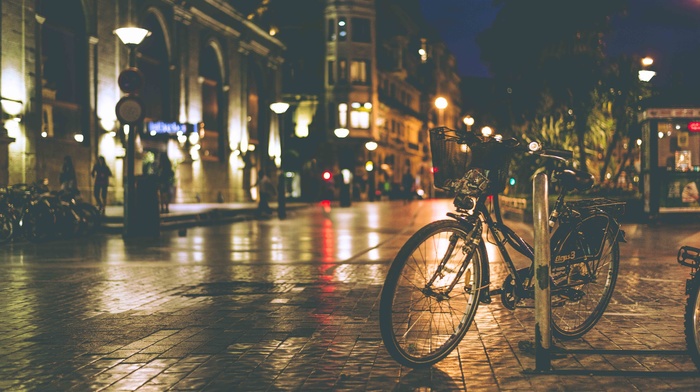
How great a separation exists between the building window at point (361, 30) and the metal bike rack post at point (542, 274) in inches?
2701

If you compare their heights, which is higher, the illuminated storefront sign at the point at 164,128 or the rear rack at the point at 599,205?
the illuminated storefront sign at the point at 164,128

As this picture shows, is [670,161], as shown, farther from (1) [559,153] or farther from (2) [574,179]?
(1) [559,153]

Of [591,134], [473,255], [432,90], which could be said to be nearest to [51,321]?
[473,255]

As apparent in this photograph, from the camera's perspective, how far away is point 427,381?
210 inches

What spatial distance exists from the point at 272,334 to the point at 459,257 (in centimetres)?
189

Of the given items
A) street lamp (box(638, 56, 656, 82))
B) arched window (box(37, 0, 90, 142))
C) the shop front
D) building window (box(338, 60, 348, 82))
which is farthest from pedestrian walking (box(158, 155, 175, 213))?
building window (box(338, 60, 348, 82))

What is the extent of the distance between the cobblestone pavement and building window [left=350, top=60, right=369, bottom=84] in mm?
60107

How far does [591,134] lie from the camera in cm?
3434

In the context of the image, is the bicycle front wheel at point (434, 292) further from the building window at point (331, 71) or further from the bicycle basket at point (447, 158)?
the building window at point (331, 71)

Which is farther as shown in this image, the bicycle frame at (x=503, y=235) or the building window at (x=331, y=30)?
the building window at (x=331, y=30)

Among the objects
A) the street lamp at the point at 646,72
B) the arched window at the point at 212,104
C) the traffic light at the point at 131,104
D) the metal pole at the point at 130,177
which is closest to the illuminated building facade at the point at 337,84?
the arched window at the point at 212,104

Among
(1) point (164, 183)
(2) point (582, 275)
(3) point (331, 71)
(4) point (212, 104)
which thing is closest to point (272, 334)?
(2) point (582, 275)

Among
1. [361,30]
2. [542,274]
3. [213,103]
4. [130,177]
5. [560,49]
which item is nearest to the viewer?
[542,274]

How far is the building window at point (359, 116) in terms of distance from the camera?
71.8 meters
